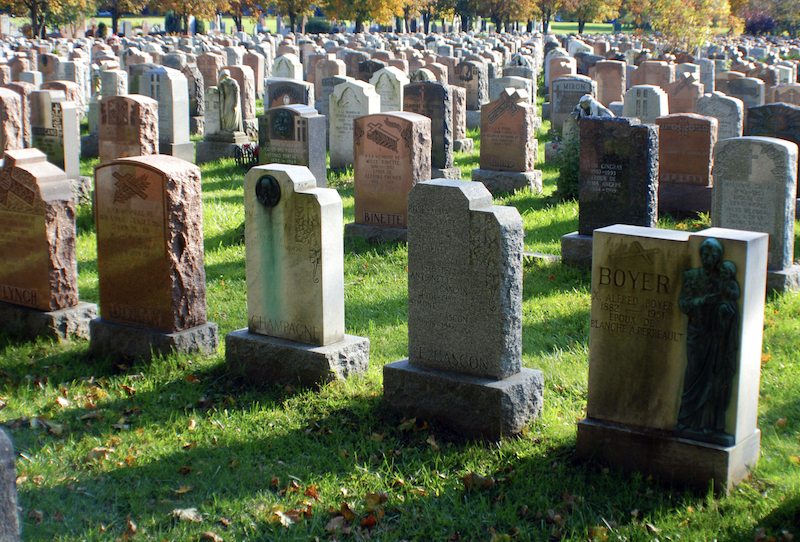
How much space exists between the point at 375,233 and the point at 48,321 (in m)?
4.38

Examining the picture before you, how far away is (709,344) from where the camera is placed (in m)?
4.60

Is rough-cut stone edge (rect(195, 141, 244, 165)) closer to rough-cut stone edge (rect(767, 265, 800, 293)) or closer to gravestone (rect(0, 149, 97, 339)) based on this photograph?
gravestone (rect(0, 149, 97, 339))

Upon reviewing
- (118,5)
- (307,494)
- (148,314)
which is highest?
(118,5)

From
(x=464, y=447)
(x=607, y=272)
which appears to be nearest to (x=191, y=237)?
(x=464, y=447)

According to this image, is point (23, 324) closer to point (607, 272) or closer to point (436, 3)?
point (607, 272)

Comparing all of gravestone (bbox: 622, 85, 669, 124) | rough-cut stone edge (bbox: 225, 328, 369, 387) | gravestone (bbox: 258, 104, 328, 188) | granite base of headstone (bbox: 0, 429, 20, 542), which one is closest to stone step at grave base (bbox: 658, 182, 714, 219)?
gravestone (bbox: 622, 85, 669, 124)

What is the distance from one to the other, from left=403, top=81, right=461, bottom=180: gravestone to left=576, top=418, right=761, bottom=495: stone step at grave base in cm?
910

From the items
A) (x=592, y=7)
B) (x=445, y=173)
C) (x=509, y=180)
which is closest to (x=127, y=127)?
(x=445, y=173)

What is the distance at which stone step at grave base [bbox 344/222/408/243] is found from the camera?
34.6 feet

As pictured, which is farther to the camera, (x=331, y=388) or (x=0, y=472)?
(x=331, y=388)

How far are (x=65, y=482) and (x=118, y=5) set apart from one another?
57.9 metres

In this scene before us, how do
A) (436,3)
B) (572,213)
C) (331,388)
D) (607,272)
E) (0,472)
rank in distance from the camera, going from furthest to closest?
1. (436,3)
2. (572,213)
3. (331,388)
4. (607,272)
5. (0,472)

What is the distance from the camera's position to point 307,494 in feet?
16.3

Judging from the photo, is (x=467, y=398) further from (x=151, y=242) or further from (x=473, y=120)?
(x=473, y=120)
